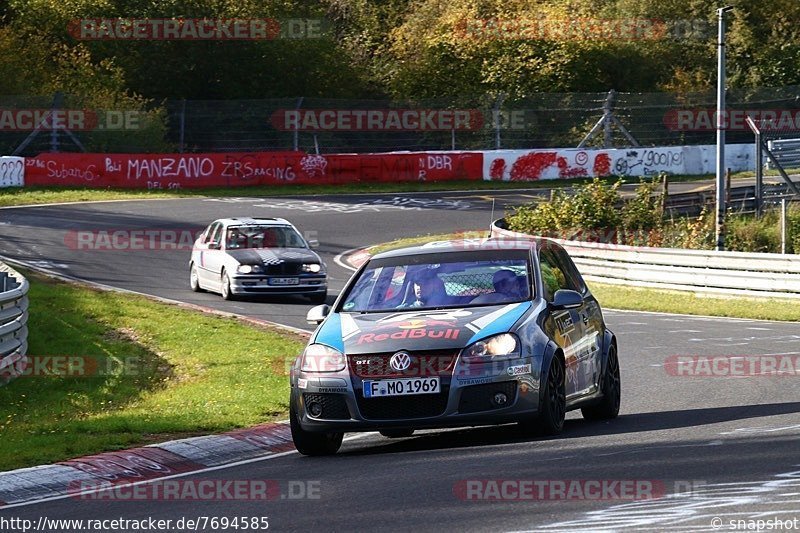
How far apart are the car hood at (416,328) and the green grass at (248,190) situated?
99.8 feet

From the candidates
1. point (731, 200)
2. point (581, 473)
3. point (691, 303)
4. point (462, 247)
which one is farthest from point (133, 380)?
point (731, 200)

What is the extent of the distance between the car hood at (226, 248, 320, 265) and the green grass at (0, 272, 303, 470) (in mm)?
1949

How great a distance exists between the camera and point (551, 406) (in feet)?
33.4

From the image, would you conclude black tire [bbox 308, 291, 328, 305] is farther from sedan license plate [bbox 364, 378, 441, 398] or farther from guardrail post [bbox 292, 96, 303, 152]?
guardrail post [bbox 292, 96, 303, 152]

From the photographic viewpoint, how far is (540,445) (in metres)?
9.79

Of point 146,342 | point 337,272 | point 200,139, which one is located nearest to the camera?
point 146,342

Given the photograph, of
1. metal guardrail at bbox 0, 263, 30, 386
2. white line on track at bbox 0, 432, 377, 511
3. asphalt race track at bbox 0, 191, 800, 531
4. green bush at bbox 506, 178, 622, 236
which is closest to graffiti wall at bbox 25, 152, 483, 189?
green bush at bbox 506, 178, 622, 236

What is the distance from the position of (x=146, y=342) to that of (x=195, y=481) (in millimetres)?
11111

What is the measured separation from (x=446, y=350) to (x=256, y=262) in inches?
583

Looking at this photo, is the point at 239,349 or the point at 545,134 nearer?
the point at 239,349

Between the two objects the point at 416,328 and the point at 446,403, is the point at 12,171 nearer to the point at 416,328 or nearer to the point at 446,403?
the point at 416,328

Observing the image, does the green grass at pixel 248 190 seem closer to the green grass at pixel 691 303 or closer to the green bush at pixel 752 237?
the green bush at pixel 752 237

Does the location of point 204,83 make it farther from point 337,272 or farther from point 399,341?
point 399,341

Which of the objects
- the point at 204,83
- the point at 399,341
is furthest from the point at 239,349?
Result: the point at 204,83
